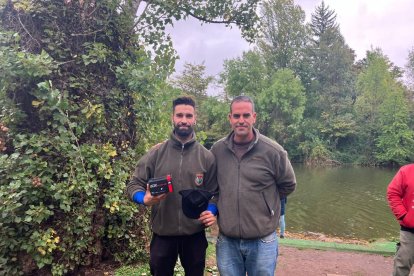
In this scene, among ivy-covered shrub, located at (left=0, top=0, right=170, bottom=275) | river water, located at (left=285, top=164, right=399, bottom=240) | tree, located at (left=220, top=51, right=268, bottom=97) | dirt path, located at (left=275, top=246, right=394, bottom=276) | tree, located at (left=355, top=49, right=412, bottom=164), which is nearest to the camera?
ivy-covered shrub, located at (left=0, top=0, right=170, bottom=275)

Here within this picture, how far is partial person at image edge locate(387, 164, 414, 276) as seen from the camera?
13.0 ft

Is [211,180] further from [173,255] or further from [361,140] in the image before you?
[361,140]

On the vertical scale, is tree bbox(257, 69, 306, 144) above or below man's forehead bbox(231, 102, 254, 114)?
above

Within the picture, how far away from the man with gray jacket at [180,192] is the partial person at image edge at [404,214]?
2.42 meters

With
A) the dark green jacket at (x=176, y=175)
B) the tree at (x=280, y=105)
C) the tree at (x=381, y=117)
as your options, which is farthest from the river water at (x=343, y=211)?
the tree at (x=280, y=105)

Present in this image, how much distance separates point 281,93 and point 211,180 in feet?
119

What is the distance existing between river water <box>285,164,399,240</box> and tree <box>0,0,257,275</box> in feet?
28.7

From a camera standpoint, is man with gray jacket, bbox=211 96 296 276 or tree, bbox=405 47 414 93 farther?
tree, bbox=405 47 414 93

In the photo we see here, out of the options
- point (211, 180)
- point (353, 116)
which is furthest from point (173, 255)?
point (353, 116)

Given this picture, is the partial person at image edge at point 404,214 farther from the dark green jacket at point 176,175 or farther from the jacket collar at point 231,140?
the dark green jacket at point 176,175

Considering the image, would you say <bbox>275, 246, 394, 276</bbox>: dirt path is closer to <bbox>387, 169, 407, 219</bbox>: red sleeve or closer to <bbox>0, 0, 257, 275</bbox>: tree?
<bbox>387, 169, 407, 219</bbox>: red sleeve

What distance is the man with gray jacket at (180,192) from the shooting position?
300cm

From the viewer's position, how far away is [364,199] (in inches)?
671

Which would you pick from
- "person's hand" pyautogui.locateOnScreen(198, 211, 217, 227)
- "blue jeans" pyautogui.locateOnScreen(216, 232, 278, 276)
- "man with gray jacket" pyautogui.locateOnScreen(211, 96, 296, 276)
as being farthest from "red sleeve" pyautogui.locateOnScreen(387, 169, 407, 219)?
"person's hand" pyautogui.locateOnScreen(198, 211, 217, 227)
